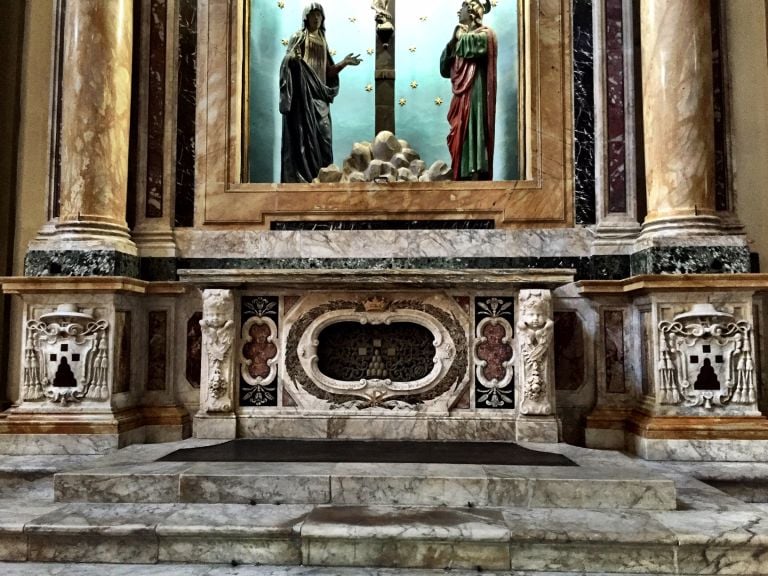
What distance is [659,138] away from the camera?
5.40 metres

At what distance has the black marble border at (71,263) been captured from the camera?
538 cm

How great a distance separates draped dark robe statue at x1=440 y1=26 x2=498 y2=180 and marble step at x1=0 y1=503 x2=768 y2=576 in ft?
11.6

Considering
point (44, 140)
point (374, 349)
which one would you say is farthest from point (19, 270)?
point (374, 349)

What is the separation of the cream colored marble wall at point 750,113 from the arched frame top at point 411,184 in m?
1.38

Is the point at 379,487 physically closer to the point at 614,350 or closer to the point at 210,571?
the point at 210,571

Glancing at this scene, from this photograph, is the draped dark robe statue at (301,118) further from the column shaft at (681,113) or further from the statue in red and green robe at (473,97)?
the column shaft at (681,113)

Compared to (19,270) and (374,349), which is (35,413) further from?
(374,349)

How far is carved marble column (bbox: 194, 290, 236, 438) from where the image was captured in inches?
213

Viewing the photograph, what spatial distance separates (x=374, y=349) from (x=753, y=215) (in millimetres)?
3375

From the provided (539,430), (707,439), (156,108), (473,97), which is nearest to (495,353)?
(539,430)

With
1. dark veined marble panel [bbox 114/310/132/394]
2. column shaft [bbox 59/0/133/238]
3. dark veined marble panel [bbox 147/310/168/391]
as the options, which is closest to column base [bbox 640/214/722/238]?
dark veined marble panel [bbox 147/310/168/391]

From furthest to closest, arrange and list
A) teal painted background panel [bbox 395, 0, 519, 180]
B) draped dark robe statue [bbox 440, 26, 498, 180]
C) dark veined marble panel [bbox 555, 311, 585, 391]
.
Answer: teal painted background panel [bbox 395, 0, 519, 180], draped dark robe statue [bbox 440, 26, 498, 180], dark veined marble panel [bbox 555, 311, 585, 391]

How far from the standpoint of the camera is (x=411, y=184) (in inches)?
242

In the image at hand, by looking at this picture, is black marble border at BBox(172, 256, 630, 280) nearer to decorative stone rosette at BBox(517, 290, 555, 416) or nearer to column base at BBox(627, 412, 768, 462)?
decorative stone rosette at BBox(517, 290, 555, 416)
